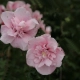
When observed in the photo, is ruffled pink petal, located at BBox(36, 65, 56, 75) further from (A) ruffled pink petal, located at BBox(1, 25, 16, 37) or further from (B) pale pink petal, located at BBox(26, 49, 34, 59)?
(A) ruffled pink petal, located at BBox(1, 25, 16, 37)

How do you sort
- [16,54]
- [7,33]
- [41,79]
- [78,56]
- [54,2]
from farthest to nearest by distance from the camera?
[54,2], [78,56], [16,54], [41,79], [7,33]

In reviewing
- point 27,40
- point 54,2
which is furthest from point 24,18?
point 54,2

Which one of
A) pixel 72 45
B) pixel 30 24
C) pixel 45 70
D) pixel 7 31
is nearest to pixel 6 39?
pixel 7 31

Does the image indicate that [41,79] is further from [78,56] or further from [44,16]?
[44,16]

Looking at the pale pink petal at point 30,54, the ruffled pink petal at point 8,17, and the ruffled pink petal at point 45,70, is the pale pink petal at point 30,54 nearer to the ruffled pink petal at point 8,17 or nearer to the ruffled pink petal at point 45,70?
the ruffled pink petal at point 45,70

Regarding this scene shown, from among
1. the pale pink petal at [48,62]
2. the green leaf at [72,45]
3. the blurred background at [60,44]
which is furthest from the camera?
the green leaf at [72,45]

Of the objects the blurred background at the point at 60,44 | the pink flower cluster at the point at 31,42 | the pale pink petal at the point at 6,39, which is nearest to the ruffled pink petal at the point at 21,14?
the pink flower cluster at the point at 31,42

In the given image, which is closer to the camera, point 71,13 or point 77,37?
point 77,37

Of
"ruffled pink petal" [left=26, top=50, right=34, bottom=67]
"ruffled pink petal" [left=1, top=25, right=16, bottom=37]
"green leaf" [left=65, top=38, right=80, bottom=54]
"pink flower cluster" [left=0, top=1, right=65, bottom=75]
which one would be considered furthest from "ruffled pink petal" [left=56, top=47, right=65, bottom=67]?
"green leaf" [left=65, top=38, right=80, bottom=54]
